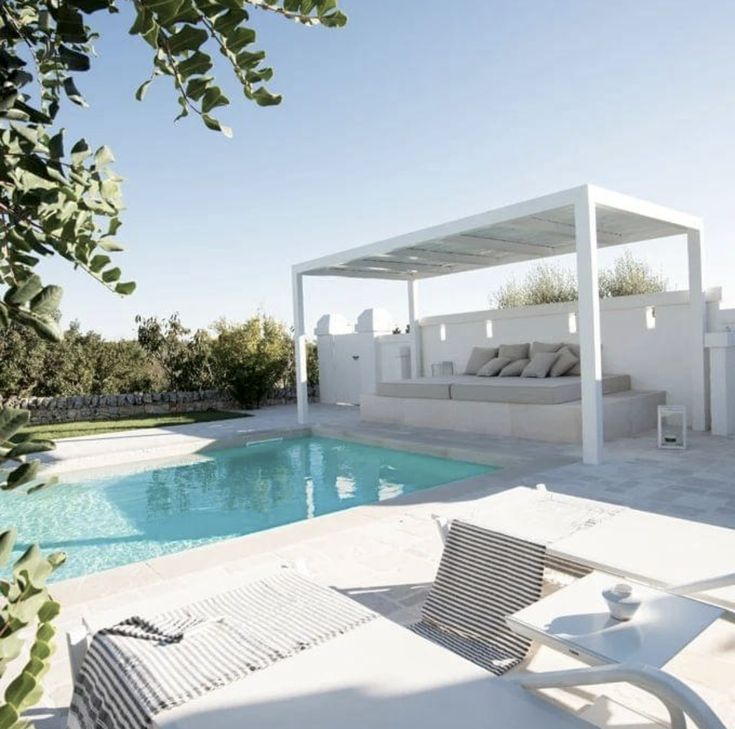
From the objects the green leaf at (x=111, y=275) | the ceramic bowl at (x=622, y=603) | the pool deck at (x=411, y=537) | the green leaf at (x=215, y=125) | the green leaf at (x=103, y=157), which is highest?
the green leaf at (x=215, y=125)

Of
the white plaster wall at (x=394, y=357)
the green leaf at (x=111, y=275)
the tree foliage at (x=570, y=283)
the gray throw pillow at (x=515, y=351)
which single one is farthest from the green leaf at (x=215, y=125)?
the tree foliage at (x=570, y=283)

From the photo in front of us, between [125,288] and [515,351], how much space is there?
11.7 metres

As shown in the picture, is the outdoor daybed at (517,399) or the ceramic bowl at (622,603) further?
the outdoor daybed at (517,399)

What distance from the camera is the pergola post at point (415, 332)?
1496 centimetres

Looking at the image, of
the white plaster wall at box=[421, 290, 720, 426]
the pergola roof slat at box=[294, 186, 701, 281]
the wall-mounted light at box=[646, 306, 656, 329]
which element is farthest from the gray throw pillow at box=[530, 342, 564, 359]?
the pergola roof slat at box=[294, 186, 701, 281]

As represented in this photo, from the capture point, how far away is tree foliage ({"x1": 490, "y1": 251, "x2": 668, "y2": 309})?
20.2m

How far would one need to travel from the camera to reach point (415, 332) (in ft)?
49.4

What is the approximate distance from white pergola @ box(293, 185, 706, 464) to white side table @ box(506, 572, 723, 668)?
17.1 feet

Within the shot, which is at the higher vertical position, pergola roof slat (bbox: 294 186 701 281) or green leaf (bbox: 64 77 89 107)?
pergola roof slat (bbox: 294 186 701 281)

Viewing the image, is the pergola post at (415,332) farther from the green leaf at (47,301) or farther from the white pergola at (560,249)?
the green leaf at (47,301)

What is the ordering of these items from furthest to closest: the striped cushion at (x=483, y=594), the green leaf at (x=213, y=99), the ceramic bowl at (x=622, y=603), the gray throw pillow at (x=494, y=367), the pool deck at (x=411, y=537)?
1. the gray throw pillow at (x=494, y=367)
2. the pool deck at (x=411, y=537)
3. the striped cushion at (x=483, y=594)
4. the ceramic bowl at (x=622, y=603)
5. the green leaf at (x=213, y=99)

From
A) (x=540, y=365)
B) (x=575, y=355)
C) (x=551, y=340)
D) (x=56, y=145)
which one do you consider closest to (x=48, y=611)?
(x=56, y=145)

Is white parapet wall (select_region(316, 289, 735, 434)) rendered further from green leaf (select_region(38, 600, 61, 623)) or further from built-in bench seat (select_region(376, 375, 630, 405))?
green leaf (select_region(38, 600, 61, 623))

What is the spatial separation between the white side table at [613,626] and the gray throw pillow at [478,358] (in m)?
10.3
